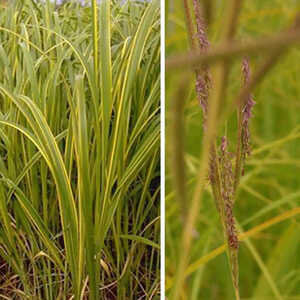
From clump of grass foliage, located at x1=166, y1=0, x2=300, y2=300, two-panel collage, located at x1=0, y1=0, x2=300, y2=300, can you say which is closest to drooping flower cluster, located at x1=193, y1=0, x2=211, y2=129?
clump of grass foliage, located at x1=166, y1=0, x2=300, y2=300

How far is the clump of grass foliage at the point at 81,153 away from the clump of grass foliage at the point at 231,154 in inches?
2.2

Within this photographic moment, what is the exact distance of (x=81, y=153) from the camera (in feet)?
1.95

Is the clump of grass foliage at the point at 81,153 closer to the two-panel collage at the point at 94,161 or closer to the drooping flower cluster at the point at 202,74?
the two-panel collage at the point at 94,161

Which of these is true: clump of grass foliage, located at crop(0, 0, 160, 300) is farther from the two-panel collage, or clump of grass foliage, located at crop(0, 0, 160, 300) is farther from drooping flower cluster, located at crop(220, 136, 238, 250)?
drooping flower cluster, located at crop(220, 136, 238, 250)

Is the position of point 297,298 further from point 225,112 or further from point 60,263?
point 225,112

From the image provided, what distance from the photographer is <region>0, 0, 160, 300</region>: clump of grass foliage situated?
0.61 m

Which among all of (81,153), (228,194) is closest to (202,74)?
(228,194)

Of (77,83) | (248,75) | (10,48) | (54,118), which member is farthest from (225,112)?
(10,48)

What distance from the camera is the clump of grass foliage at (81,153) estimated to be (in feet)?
1.99

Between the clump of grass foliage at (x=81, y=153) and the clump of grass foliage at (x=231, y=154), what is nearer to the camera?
the clump of grass foliage at (x=231, y=154)

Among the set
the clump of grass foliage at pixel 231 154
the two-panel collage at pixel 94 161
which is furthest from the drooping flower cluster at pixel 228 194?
the two-panel collage at pixel 94 161

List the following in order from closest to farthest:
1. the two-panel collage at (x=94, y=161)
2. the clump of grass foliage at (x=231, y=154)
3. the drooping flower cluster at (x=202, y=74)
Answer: the clump of grass foliage at (x=231, y=154) < the drooping flower cluster at (x=202, y=74) < the two-panel collage at (x=94, y=161)

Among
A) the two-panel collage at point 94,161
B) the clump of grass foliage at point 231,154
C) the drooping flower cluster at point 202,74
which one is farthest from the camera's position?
the two-panel collage at point 94,161

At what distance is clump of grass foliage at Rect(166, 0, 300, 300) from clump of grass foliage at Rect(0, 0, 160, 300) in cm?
6
